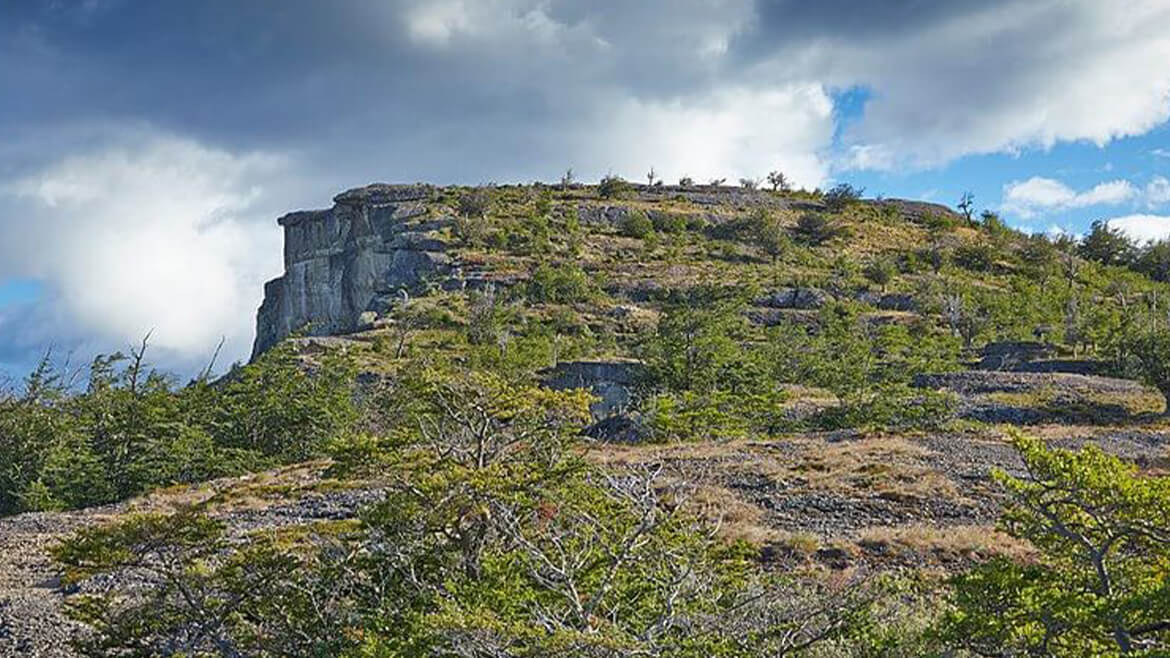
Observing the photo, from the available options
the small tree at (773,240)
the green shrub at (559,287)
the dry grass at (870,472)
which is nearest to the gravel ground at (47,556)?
the dry grass at (870,472)

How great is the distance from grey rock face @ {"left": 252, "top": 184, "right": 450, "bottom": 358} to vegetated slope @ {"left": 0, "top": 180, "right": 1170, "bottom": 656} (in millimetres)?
261

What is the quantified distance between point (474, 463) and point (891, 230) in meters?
89.7

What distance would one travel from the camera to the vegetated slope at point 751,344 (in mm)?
21922

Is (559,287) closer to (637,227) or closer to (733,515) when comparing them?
(637,227)

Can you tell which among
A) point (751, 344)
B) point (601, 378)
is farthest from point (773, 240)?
point (601, 378)

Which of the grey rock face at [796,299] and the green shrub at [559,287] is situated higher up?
the green shrub at [559,287]

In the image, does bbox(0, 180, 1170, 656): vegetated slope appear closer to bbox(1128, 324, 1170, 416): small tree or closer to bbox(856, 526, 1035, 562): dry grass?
bbox(856, 526, 1035, 562): dry grass

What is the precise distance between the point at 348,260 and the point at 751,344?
41487mm

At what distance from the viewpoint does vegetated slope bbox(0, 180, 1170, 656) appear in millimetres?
21922

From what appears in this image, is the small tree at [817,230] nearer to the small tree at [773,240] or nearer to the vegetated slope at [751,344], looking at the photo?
the vegetated slope at [751,344]

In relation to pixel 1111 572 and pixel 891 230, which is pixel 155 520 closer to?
pixel 1111 572

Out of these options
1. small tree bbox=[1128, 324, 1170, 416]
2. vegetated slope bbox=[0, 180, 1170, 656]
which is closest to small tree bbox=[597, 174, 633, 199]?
vegetated slope bbox=[0, 180, 1170, 656]

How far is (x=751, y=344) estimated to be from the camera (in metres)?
55.1

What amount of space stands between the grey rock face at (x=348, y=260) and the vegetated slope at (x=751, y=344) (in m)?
0.26
